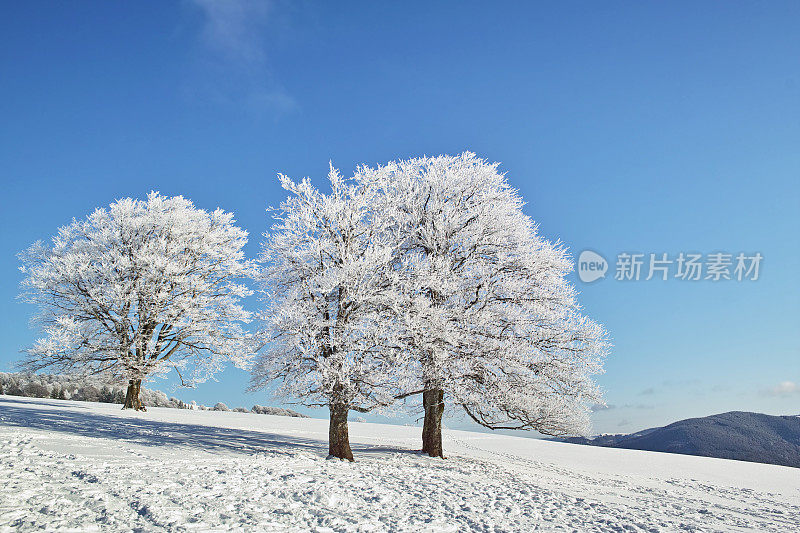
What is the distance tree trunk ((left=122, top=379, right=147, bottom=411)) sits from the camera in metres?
27.0

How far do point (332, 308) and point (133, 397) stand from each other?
17.6 meters

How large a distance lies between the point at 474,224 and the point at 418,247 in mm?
2339

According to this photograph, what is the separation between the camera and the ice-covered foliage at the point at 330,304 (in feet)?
47.5

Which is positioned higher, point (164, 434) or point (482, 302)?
point (482, 302)

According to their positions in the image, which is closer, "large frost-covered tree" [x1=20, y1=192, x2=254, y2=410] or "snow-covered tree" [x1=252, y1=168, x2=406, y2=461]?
"snow-covered tree" [x1=252, y1=168, x2=406, y2=461]

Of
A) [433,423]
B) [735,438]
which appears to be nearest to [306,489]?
[433,423]

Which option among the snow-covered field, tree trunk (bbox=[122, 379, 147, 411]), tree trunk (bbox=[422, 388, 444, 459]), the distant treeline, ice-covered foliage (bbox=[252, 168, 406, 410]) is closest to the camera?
the snow-covered field

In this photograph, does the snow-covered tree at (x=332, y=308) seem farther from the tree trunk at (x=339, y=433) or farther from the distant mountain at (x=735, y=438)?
the distant mountain at (x=735, y=438)

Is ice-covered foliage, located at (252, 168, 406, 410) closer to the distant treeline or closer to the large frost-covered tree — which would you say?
the large frost-covered tree

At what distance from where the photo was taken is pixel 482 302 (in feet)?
58.4

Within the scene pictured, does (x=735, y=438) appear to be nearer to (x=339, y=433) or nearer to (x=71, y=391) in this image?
(x=339, y=433)

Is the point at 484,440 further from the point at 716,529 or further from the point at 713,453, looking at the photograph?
the point at 716,529

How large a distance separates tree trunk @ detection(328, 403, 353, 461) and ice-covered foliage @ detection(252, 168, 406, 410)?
21.0 inches

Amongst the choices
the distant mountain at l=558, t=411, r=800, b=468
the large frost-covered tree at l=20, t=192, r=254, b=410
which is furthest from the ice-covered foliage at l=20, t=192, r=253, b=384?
the distant mountain at l=558, t=411, r=800, b=468
